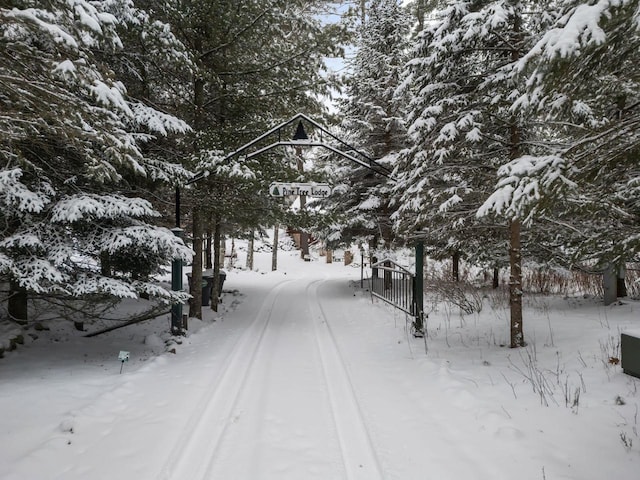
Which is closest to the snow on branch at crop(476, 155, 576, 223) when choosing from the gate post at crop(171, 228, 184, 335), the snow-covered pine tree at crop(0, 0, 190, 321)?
the snow-covered pine tree at crop(0, 0, 190, 321)

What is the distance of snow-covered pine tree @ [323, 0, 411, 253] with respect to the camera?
14398 mm

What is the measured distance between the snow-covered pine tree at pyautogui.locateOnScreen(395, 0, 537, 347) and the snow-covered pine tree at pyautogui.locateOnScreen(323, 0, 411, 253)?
6.71m

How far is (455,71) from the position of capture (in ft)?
22.4

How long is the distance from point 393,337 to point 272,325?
10.6 ft

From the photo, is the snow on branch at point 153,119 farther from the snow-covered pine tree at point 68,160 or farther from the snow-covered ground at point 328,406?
the snow-covered ground at point 328,406

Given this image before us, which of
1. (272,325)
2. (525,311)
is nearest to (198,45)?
(272,325)

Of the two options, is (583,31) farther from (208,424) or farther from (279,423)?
(208,424)

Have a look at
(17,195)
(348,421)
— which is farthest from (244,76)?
(348,421)

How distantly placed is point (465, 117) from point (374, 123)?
9243mm

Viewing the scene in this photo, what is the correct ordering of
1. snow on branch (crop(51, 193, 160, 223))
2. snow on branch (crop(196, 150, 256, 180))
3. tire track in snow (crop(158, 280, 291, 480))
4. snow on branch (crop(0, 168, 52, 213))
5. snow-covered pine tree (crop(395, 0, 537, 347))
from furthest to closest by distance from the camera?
snow on branch (crop(196, 150, 256, 180))
snow-covered pine tree (crop(395, 0, 537, 347))
snow on branch (crop(51, 193, 160, 223))
snow on branch (crop(0, 168, 52, 213))
tire track in snow (crop(158, 280, 291, 480))

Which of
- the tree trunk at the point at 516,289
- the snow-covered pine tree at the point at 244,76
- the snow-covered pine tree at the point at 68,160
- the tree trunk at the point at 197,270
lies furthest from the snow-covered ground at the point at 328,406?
the snow-covered pine tree at the point at 244,76

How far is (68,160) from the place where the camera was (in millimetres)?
6512

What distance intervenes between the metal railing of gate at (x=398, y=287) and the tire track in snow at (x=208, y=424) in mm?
3994

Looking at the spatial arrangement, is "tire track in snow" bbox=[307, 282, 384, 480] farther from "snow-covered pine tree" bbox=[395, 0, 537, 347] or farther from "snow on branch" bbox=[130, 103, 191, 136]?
"snow on branch" bbox=[130, 103, 191, 136]
